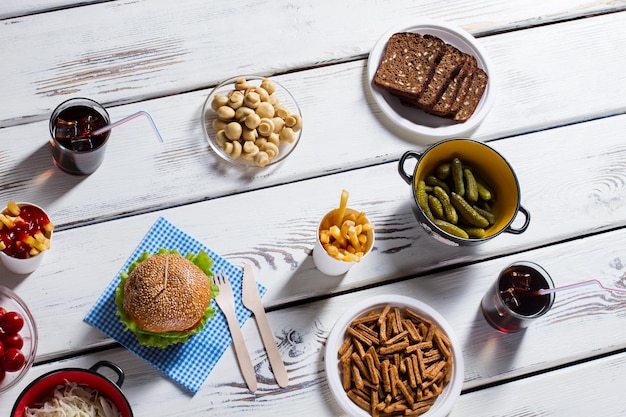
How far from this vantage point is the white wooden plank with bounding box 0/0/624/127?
1.58 metres

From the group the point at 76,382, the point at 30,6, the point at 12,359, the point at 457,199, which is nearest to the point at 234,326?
the point at 76,382

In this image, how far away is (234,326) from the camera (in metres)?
1.48

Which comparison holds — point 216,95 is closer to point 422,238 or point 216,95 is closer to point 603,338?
point 422,238

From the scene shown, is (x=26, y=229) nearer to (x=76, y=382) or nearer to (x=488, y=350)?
(x=76, y=382)

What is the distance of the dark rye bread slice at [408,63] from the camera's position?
163 cm

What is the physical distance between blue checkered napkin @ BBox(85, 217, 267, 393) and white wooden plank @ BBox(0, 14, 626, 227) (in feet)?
0.30

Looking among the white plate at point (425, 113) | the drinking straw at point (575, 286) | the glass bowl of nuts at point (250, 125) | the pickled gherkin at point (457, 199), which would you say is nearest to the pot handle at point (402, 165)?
the pickled gherkin at point (457, 199)

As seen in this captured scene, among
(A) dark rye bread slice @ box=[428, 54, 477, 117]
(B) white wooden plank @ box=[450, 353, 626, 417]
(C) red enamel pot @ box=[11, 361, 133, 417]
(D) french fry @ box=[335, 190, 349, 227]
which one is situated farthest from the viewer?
(A) dark rye bread slice @ box=[428, 54, 477, 117]

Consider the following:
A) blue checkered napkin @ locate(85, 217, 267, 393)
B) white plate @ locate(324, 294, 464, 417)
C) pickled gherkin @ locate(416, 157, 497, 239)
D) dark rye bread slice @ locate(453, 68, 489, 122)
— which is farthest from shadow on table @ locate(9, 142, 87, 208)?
dark rye bread slice @ locate(453, 68, 489, 122)

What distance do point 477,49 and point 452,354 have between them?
0.71 metres

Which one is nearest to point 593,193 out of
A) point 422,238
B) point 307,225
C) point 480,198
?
point 480,198

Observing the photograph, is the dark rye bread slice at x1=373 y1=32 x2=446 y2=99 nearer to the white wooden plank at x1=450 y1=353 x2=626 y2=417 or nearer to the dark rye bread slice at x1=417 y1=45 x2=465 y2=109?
the dark rye bread slice at x1=417 y1=45 x2=465 y2=109

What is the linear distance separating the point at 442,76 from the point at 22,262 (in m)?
0.98

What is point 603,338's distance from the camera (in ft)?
5.17
